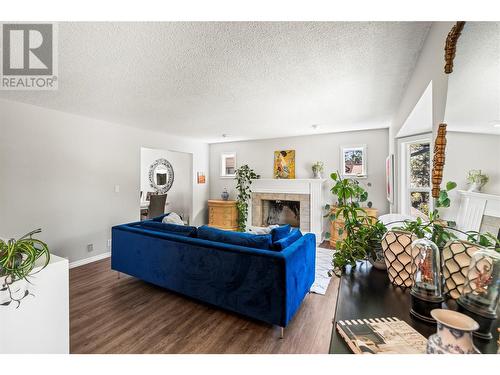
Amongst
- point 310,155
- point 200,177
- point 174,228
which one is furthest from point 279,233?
point 200,177

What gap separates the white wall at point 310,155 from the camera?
4.62 metres

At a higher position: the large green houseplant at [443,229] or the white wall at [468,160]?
the white wall at [468,160]

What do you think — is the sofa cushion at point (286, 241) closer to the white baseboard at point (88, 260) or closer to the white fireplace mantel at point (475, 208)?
the white fireplace mantel at point (475, 208)

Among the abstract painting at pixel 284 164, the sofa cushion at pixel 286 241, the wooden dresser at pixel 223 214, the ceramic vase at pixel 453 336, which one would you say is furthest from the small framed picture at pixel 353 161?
the ceramic vase at pixel 453 336

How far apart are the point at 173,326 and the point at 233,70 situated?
2.37m

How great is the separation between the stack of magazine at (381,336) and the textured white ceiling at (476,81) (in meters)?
0.70

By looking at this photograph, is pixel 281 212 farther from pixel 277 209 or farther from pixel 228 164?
pixel 228 164

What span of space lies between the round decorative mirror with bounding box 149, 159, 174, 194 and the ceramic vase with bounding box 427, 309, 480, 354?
6.98 m

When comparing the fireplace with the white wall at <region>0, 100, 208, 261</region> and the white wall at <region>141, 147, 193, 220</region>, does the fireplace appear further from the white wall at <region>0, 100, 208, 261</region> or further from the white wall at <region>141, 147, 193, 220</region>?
the white wall at <region>0, 100, 208, 261</region>

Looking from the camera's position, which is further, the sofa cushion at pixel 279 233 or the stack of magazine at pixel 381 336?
the sofa cushion at pixel 279 233

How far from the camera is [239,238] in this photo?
2.29 metres

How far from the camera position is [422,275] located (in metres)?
0.89

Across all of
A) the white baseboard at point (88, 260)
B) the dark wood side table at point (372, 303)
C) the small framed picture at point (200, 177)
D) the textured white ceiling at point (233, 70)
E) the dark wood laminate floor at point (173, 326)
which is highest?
the textured white ceiling at point (233, 70)

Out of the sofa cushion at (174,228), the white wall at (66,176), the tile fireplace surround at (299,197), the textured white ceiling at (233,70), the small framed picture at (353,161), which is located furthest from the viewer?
the tile fireplace surround at (299,197)
